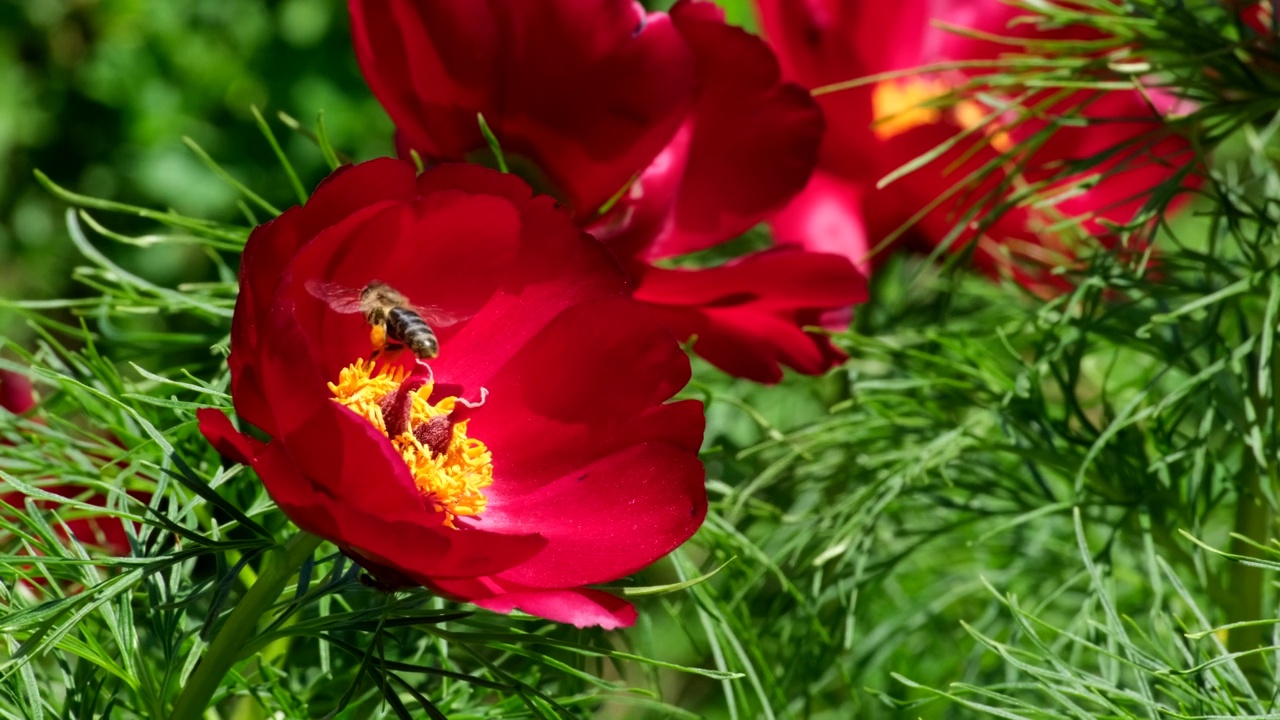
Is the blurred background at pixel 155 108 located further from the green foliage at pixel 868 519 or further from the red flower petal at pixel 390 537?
the red flower petal at pixel 390 537

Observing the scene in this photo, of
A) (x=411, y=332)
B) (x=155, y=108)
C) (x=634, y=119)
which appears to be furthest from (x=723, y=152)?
(x=155, y=108)

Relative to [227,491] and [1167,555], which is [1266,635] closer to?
[1167,555]

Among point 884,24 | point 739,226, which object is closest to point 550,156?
point 739,226

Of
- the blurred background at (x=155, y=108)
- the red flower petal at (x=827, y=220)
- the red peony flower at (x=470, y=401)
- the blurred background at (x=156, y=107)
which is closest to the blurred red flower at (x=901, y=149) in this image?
the red flower petal at (x=827, y=220)

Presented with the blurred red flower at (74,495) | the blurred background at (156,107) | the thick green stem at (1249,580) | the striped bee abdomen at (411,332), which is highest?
the striped bee abdomen at (411,332)

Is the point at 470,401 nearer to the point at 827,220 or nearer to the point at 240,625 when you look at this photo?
the point at 240,625
